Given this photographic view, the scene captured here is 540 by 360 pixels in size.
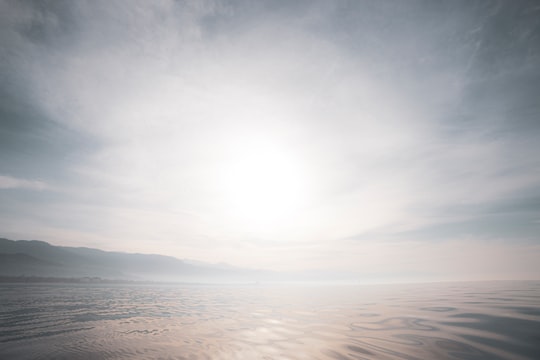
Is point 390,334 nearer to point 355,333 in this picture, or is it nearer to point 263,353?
point 355,333

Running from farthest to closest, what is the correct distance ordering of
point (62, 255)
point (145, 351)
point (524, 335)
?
point (62, 255), point (524, 335), point (145, 351)

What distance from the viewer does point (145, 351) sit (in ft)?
23.2

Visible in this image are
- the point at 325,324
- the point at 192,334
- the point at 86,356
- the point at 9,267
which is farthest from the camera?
the point at 9,267

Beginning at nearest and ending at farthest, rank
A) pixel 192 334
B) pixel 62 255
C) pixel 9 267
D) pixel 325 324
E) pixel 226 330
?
pixel 192 334
pixel 226 330
pixel 325 324
pixel 9 267
pixel 62 255

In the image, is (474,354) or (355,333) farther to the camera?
(355,333)

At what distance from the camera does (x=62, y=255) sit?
7520 inches

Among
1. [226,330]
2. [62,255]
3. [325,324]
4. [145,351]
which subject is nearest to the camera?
[145,351]

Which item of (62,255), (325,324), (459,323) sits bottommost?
(62,255)

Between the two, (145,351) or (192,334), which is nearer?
(145,351)

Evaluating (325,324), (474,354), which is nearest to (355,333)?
(325,324)

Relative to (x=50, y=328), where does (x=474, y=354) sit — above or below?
above

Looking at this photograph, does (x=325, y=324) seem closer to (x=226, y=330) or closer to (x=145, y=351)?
(x=226, y=330)

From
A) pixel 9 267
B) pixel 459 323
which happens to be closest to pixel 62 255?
pixel 9 267

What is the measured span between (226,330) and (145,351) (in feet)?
14.4
